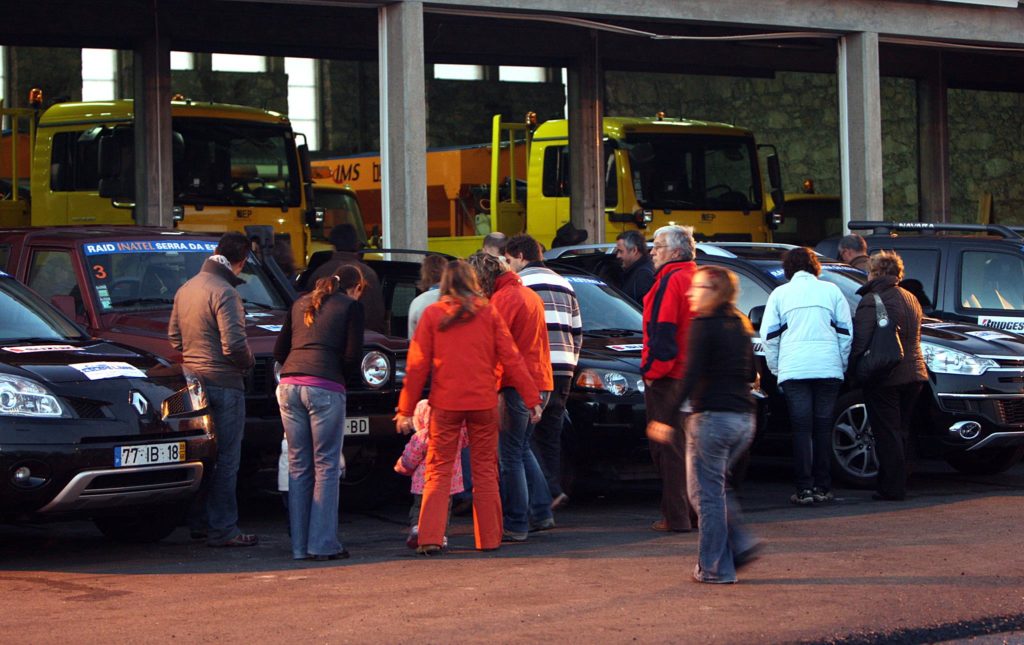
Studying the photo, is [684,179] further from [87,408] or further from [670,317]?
[87,408]

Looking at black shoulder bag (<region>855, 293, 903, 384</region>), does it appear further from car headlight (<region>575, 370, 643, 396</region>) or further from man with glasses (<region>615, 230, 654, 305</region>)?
man with glasses (<region>615, 230, 654, 305</region>)

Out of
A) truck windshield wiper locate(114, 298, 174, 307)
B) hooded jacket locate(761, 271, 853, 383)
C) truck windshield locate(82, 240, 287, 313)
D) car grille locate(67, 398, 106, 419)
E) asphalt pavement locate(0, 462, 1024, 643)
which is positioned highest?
truck windshield locate(82, 240, 287, 313)

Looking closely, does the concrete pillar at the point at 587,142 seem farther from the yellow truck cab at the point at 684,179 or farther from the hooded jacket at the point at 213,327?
the hooded jacket at the point at 213,327

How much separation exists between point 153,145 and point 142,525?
12.0m

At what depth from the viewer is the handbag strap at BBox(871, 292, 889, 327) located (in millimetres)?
11297

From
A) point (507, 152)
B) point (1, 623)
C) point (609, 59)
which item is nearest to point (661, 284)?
point (1, 623)

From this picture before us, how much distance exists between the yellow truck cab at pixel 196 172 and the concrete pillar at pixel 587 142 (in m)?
4.44

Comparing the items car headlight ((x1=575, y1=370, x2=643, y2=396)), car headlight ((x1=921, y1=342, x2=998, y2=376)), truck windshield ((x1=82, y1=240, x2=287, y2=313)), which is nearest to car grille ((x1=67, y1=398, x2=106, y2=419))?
truck windshield ((x1=82, y1=240, x2=287, y2=313))

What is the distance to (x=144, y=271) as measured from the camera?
10797 mm

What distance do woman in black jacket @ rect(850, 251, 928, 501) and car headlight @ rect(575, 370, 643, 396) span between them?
167 cm

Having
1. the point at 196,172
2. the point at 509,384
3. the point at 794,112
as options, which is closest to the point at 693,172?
the point at 196,172

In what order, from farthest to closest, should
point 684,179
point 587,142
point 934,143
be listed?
1. point 934,143
2. point 587,142
3. point 684,179

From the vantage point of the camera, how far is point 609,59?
26.5 meters

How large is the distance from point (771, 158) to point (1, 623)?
16021 mm
